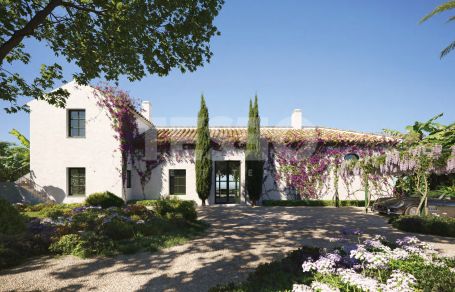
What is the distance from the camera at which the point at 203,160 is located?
16.7 m

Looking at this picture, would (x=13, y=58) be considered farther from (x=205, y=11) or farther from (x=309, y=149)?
(x=309, y=149)

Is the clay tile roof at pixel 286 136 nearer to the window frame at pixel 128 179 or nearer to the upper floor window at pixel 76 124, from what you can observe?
the window frame at pixel 128 179

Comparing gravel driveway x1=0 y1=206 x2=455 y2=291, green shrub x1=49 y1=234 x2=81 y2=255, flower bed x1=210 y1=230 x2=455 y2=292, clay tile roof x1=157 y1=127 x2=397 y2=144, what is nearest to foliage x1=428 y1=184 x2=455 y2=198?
clay tile roof x1=157 y1=127 x2=397 y2=144

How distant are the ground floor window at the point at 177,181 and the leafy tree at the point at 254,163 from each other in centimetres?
411

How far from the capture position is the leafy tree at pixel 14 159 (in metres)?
21.0

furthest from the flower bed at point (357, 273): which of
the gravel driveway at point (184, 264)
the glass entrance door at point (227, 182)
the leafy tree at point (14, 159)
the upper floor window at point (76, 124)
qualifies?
the leafy tree at point (14, 159)

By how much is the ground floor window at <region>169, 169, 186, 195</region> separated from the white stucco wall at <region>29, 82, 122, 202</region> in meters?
3.25

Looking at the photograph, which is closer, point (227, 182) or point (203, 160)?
point (203, 160)

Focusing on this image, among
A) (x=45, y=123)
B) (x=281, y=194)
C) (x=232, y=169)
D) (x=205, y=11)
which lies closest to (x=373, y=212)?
(x=281, y=194)

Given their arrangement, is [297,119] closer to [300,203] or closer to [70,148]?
[300,203]

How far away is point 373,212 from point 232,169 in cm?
854

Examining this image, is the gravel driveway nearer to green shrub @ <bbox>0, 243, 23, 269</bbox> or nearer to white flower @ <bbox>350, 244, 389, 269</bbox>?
green shrub @ <bbox>0, 243, 23, 269</bbox>

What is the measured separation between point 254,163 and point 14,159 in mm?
21648

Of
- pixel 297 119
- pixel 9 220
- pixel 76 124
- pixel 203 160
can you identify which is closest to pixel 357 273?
pixel 9 220
